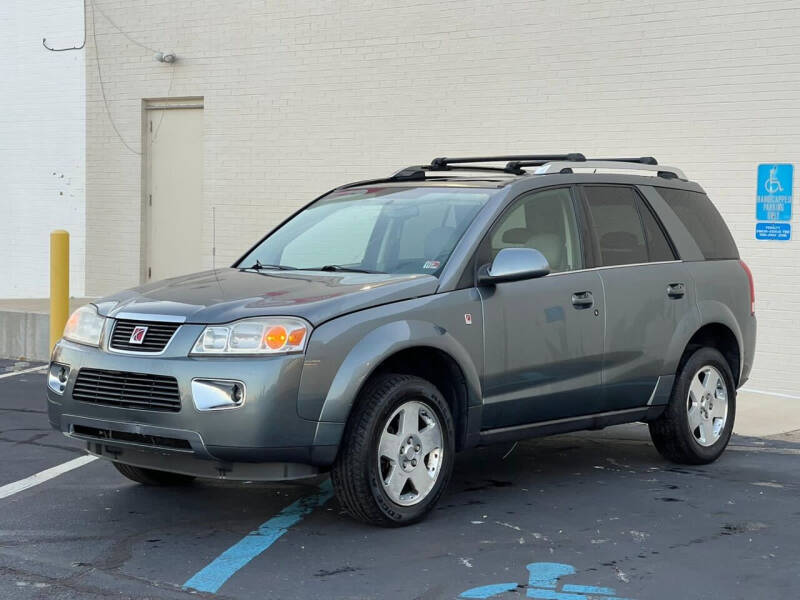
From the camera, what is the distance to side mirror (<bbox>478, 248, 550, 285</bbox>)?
6.26 meters

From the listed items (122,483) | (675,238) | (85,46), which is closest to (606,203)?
(675,238)

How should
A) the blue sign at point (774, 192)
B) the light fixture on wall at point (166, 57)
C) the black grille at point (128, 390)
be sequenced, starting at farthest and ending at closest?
the light fixture on wall at point (166, 57) < the blue sign at point (774, 192) < the black grille at point (128, 390)

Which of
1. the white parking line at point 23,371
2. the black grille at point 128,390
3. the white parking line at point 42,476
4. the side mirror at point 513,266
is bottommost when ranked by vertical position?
the white parking line at point 23,371

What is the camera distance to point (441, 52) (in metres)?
13.2

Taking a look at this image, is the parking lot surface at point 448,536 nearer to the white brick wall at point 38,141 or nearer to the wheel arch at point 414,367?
the wheel arch at point 414,367

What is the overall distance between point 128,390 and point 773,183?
7176 mm

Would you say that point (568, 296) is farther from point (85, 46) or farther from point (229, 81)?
point (85, 46)

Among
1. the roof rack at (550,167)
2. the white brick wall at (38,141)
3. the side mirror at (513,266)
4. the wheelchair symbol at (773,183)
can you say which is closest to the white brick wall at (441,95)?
the wheelchair symbol at (773,183)

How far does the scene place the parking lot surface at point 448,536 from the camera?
5039 mm

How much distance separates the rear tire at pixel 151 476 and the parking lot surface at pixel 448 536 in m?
0.06

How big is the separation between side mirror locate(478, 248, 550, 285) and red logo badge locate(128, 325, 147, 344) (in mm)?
1741

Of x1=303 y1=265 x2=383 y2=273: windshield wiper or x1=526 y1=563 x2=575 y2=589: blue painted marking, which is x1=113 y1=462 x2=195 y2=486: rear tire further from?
x1=526 y1=563 x2=575 y2=589: blue painted marking

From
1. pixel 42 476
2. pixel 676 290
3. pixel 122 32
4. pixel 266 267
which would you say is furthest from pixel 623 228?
pixel 122 32

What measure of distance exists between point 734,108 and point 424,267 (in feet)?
19.4
